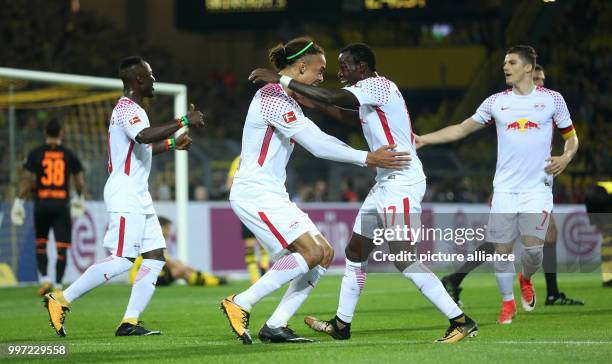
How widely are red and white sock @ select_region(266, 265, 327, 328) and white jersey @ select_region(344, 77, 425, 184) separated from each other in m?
0.86

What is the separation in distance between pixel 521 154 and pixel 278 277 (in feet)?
9.16

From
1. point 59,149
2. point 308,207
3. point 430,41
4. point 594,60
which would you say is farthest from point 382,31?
point 59,149

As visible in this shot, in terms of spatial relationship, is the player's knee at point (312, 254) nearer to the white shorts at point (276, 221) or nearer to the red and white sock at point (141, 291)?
the white shorts at point (276, 221)

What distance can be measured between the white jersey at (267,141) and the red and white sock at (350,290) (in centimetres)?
90

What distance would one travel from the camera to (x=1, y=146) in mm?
19031

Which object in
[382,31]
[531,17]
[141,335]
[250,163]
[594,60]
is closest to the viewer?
[250,163]

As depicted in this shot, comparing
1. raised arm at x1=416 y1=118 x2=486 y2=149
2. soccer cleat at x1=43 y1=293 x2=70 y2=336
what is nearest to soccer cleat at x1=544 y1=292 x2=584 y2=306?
raised arm at x1=416 y1=118 x2=486 y2=149

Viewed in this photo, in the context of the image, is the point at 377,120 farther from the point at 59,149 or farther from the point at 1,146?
the point at 1,146

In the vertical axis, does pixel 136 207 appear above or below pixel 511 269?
above

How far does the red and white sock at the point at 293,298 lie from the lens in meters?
7.91

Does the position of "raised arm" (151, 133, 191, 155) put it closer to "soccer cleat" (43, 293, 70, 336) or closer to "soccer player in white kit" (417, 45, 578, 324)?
"soccer cleat" (43, 293, 70, 336)

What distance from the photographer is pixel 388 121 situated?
8.00 meters

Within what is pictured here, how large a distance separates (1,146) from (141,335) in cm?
1116

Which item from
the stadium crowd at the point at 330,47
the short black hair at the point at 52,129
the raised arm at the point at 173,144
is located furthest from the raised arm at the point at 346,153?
the stadium crowd at the point at 330,47
